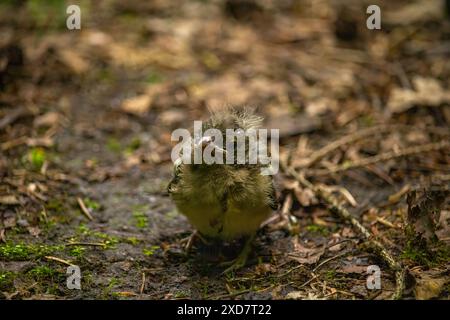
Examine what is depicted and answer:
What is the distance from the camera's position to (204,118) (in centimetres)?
651

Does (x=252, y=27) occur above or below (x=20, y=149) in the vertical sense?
above

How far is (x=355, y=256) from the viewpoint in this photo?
419cm

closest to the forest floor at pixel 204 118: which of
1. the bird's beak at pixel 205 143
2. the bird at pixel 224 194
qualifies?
the bird at pixel 224 194

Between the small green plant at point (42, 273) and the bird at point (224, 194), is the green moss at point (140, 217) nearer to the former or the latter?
the bird at point (224, 194)

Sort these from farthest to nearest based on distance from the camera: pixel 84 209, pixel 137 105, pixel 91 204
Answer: pixel 137 105, pixel 91 204, pixel 84 209

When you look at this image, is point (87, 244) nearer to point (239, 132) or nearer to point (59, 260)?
point (59, 260)

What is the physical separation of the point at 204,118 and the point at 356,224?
2652 millimetres

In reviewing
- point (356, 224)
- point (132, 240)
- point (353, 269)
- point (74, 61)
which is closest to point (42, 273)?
point (132, 240)

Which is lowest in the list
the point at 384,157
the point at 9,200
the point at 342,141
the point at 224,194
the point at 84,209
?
the point at 84,209

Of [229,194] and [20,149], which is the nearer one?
[229,194]

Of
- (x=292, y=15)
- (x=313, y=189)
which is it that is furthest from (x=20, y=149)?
(x=292, y=15)

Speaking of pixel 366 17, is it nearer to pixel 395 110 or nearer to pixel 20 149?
pixel 395 110

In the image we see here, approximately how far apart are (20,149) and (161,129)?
158 centimetres

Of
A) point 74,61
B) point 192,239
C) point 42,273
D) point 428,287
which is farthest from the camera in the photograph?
point 74,61
